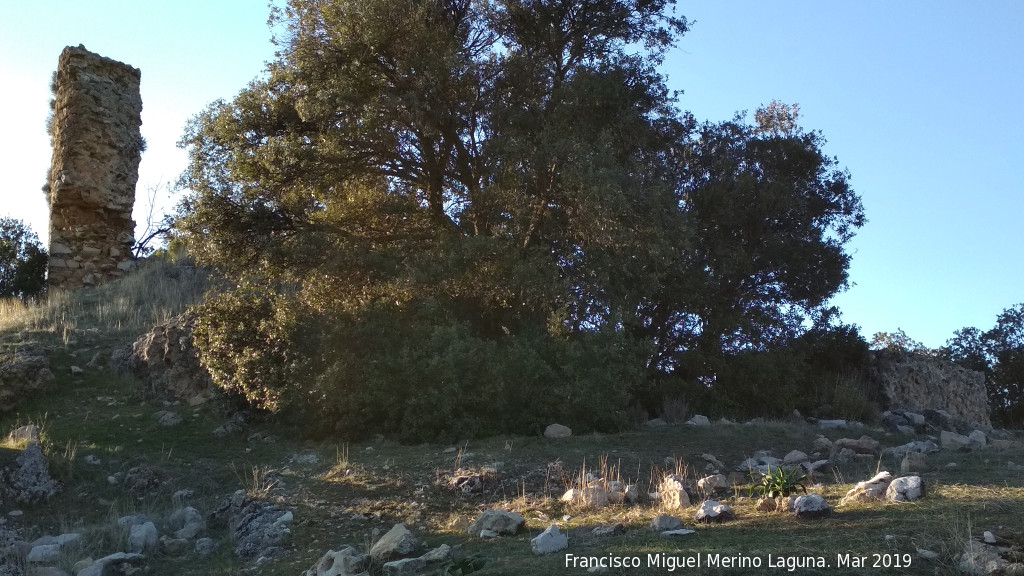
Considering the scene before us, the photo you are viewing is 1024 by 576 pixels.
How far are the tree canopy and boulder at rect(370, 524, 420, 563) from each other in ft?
16.5

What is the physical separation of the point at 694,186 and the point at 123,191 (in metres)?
13.9

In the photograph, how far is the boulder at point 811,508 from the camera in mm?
6243

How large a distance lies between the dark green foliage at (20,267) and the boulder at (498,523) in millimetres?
18552

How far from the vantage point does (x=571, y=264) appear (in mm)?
12484

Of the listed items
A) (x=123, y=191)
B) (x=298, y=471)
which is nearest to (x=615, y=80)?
(x=298, y=471)

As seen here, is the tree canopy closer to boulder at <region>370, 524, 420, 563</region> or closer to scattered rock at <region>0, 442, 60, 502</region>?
scattered rock at <region>0, 442, 60, 502</region>

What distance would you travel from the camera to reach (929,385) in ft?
62.3

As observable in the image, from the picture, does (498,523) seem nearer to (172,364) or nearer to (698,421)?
(698,421)

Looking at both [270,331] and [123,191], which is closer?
[270,331]

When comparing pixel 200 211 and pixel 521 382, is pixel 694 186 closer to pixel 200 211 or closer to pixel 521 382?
pixel 521 382

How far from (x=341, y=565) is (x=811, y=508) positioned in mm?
3431

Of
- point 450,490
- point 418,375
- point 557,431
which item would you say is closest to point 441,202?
point 418,375

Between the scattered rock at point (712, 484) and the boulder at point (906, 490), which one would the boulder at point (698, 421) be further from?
the boulder at point (906, 490)

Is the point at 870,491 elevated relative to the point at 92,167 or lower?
lower
